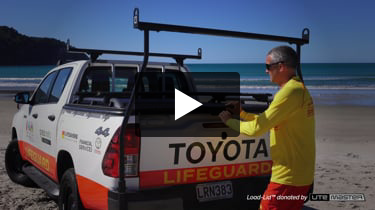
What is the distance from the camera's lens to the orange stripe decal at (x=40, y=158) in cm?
450

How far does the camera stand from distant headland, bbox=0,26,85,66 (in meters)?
126

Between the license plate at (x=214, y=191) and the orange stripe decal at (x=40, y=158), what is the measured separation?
6.13 feet

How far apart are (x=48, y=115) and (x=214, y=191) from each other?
2.38 meters

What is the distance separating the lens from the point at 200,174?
3355 millimetres

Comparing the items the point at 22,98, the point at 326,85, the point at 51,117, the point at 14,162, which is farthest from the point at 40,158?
the point at 326,85

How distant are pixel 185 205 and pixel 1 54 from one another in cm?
13594

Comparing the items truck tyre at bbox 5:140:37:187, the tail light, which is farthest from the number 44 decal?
truck tyre at bbox 5:140:37:187

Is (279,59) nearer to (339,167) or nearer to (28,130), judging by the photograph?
(28,130)

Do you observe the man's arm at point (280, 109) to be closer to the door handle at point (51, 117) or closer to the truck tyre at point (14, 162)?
the door handle at point (51, 117)

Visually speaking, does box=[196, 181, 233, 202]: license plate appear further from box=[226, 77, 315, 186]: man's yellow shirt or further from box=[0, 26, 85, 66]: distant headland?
box=[0, 26, 85, 66]: distant headland

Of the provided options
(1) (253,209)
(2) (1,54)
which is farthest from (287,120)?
(2) (1,54)

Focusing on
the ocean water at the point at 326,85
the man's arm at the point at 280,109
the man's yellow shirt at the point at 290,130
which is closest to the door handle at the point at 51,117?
the man's yellow shirt at the point at 290,130

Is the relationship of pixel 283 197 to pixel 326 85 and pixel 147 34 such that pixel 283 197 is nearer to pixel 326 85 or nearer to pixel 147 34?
pixel 147 34

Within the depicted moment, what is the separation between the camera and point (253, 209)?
12.1ft
